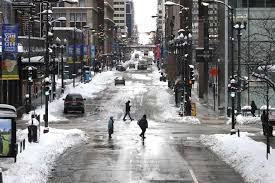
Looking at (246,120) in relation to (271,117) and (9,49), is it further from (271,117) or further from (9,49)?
(9,49)

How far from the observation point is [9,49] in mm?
40062

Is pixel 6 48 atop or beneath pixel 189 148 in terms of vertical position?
atop

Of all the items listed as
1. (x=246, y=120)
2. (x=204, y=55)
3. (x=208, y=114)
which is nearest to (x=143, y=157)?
(x=246, y=120)

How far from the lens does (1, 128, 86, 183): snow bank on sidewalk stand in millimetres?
20953

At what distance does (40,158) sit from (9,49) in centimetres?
1590

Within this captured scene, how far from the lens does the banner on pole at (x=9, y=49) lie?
39.5 metres

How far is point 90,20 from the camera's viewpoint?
161 metres

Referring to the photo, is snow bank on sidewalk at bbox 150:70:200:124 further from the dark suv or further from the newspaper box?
the newspaper box

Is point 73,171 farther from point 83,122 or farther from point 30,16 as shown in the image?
point 30,16

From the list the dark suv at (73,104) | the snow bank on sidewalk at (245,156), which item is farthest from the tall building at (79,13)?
the snow bank on sidewalk at (245,156)

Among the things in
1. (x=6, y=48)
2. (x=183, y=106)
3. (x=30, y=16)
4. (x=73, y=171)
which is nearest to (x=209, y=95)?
(x=183, y=106)

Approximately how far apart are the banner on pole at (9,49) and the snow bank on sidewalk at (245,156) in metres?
13.3

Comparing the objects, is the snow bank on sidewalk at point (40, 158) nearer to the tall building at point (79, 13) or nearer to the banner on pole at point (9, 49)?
the banner on pole at point (9, 49)

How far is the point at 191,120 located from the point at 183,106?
5491mm
